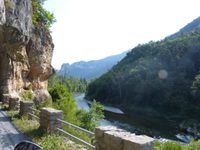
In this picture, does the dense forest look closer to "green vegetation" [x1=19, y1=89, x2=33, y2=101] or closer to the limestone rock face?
the limestone rock face

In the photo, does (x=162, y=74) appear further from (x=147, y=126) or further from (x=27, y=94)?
(x=27, y=94)

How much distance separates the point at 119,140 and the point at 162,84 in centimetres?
6532

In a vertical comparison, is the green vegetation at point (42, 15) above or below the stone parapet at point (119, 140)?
above

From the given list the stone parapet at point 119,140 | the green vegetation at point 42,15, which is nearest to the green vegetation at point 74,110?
the green vegetation at point 42,15

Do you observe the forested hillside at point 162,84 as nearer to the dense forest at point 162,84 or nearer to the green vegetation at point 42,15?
the dense forest at point 162,84

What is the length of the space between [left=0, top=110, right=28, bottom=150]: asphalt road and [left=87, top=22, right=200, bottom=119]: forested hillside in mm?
46313

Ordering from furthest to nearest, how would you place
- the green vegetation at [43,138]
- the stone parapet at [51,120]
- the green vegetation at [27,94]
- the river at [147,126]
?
the river at [147,126]
the green vegetation at [27,94]
the stone parapet at [51,120]
the green vegetation at [43,138]

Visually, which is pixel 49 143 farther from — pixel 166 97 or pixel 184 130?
pixel 166 97

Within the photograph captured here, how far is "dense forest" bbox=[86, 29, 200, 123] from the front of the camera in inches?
2375

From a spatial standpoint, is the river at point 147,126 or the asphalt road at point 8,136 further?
the river at point 147,126

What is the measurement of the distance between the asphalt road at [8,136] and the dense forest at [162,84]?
152 ft

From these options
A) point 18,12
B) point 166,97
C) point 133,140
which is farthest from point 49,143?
point 166,97

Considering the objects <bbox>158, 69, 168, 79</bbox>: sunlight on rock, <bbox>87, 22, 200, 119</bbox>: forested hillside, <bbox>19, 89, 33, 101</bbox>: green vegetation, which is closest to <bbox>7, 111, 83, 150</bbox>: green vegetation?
<bbox>19, 89, 33, 101</bbox>: green vegetation

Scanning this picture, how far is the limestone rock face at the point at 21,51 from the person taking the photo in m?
19.1
